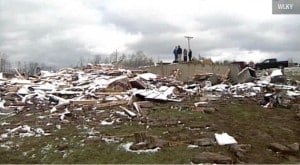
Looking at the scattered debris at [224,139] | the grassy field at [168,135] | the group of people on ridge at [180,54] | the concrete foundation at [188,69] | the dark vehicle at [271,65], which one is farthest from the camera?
the dark vehicle at [271,65]

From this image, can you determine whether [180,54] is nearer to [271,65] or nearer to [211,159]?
[271,65]

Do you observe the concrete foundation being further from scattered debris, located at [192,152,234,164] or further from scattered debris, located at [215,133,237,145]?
scattered debris, located at [192,152,234,164]

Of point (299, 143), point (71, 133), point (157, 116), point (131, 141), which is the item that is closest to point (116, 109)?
point (157, 116)

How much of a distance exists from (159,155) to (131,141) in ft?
4.36

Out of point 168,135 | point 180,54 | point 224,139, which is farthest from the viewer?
point 180,54

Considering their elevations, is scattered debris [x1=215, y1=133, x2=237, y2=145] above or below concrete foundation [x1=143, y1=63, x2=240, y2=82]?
below

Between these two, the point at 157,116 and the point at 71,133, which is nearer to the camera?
the point at 71,133

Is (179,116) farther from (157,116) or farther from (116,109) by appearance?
(116,109)

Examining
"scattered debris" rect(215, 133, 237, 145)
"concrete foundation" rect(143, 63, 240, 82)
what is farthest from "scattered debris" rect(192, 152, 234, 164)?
"concrete foundation" rect(143, 63, 240, 82)

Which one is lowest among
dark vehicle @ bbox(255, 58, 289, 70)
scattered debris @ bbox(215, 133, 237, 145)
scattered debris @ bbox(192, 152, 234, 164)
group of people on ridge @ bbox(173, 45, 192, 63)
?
scattered debris @ bbox(192, 152, 234, 164)

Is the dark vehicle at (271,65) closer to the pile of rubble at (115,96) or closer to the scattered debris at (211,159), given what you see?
the pile of rubble at (115,96)

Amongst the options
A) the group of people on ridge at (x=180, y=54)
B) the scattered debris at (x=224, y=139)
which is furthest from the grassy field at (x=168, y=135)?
the group of people on ridge at (x=180, y=54)

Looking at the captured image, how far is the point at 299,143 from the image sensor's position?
12.0m

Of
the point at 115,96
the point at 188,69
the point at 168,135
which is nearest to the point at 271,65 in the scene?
the point at 188,69
